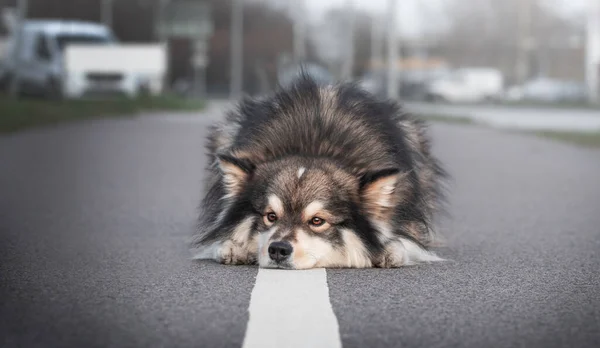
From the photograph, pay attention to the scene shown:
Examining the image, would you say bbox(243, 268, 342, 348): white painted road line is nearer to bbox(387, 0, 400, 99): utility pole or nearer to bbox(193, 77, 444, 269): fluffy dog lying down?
bbox(193, 77, 444, 269): fluffy dog lying down

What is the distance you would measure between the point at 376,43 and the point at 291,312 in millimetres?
70174

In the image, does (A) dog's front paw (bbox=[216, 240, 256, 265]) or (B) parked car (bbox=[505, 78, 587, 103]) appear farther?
(B) parked car (bbox=[505, 78, 587, 103])

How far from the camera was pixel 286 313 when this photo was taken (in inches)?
221

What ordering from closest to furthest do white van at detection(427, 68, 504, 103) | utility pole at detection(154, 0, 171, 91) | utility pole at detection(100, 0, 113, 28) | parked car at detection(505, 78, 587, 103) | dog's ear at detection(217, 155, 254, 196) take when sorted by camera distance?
dog's ear at detection(217, 155, 254, 196) < white van at detection(427, 68, 504, 103) < parked car at detection(505, 78, 587, 103) < utility pole at detection(154, 0, 171, 91) < utility pole at detection(100, 0, 113, 28)

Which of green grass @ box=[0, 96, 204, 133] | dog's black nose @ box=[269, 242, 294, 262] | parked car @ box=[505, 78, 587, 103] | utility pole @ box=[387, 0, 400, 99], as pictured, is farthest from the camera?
parked car @ box=[505, 78, 587, 103]

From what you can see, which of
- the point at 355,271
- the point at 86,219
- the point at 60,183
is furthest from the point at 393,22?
the point at 355,271

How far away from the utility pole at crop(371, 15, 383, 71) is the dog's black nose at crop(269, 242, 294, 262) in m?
68.3

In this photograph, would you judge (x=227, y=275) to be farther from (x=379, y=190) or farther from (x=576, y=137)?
(x=576, y=137)

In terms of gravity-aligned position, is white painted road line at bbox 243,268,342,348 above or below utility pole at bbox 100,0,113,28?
below

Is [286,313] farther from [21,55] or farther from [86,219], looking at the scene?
[21,55]

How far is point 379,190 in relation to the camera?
6965mm

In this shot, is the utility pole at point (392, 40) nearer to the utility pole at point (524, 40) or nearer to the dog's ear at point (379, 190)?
the dog's ear at point (379, 190)

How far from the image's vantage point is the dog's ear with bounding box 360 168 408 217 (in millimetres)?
6910

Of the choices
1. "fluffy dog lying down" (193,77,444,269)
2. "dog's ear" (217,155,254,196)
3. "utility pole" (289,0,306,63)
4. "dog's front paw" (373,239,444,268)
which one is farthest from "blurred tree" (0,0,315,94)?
"dog's ear" (217,155,254,196)
